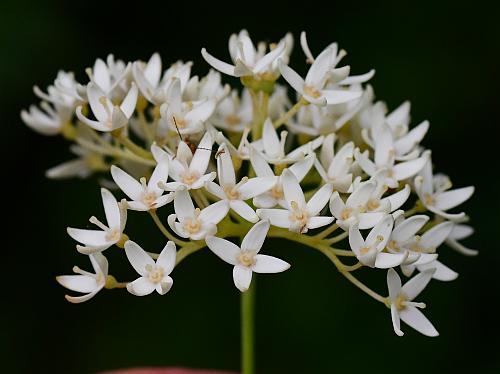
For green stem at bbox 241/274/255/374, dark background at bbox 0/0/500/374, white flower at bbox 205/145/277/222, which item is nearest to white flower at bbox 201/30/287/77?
white flower at bbox 205/145/277/222

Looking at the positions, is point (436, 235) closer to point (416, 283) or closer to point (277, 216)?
point (416, 283)

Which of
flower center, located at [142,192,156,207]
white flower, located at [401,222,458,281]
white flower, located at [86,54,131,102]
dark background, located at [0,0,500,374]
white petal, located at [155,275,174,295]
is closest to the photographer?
white petal, located at [155,275,174,295]

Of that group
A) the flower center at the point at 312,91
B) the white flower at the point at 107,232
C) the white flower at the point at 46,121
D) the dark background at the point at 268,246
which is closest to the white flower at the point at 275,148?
the flower center at the point at 312,91

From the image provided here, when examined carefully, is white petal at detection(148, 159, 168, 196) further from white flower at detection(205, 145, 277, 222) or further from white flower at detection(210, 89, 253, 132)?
white flower at detection(210, 89, 253, 132)

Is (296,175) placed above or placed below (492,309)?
below

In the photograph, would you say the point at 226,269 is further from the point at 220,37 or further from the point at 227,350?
the point at 220,37

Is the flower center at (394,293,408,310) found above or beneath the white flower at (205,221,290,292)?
beneath

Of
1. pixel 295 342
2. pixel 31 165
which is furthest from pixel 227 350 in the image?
pixel 31 165
